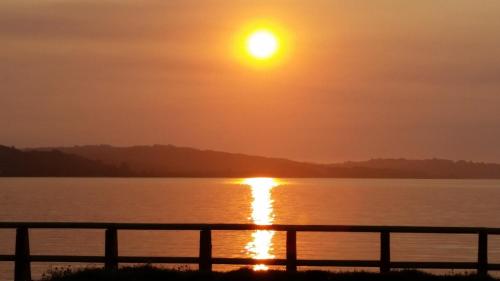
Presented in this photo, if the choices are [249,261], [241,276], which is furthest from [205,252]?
[241,276]

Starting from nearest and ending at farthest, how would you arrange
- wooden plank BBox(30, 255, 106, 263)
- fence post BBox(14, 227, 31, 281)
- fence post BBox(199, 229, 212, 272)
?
1. fence post BBox(199, 229, 212, 272)
2. wooden plank BBox(30, 255, 106, 263)
3. fence post BBox(14, 227, 31, 281)

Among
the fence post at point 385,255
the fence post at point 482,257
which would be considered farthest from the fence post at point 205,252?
the fence post at point 482,257

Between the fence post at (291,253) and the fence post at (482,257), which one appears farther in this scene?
the fence post at (291,253)

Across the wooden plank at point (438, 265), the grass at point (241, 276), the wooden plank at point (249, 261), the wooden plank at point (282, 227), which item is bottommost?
the grass at point (241, 276)

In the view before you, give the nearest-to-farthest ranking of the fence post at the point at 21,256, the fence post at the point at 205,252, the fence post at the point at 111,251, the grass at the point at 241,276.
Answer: the grass at the point at 241,276
the fence post at the point at 205,252
the fence post at the point at 111,251
the fence post at the point at 21,256

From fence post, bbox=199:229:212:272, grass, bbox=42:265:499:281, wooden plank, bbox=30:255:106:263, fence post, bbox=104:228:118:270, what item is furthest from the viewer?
wooden plank, bbox=30:255:106:263

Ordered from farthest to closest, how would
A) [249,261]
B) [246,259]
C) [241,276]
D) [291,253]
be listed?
[249,261], [291,253], [246,259], [241,276]

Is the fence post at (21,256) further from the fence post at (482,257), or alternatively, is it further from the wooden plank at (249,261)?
the fence post at (482,257)

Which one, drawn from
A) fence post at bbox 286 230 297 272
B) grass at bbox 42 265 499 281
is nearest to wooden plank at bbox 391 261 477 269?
grass at bbox 42 265 499 281

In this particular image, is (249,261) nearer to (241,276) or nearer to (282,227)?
(282,227)

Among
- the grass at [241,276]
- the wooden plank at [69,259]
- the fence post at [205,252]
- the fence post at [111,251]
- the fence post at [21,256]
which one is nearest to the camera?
the grass at [241,276]

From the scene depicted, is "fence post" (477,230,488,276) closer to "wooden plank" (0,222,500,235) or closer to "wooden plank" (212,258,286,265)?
"wooden plank" (0,222,500,235)

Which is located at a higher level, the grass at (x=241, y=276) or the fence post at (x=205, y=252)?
the fence post at (x=205, y=252)

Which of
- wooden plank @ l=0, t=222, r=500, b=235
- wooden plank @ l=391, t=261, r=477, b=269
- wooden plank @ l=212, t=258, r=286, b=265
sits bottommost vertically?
wooden plank @ l=391, t=261, r=477, b=269
